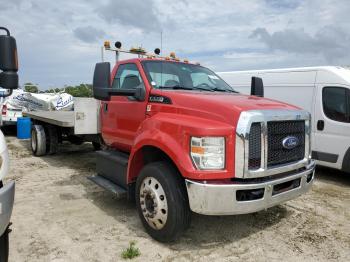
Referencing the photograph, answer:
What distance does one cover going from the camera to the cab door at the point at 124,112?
4465 mm

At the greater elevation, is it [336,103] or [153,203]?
[336,103]

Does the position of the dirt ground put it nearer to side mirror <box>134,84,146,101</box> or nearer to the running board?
the running board

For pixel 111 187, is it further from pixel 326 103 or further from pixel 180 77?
pixel 326 103

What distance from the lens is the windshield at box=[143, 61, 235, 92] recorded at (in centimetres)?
450

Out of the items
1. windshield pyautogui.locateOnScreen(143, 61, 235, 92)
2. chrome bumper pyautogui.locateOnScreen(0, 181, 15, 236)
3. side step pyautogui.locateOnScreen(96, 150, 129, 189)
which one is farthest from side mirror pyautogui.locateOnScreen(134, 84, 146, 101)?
chrome bumper pyautogui.locateOnScreen(0, 181, 15, 236)

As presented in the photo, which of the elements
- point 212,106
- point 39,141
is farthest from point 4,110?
point 212,106

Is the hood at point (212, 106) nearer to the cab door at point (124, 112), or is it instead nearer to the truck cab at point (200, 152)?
the truck cab at point (200, 152)

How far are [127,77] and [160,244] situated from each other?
2.39 metres

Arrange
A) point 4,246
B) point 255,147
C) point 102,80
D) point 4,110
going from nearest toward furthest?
point 4,246
point 255,147
point 102,80
point 4,110

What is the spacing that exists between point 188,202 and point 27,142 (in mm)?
9271

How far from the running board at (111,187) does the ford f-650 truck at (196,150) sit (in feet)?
0.04

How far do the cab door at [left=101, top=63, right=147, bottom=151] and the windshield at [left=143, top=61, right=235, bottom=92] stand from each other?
0.17 meters

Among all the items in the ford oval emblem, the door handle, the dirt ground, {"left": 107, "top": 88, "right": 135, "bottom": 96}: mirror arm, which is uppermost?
{"left": 107, "top": 88, "right": 135, "bottom": 96}: mirror arm

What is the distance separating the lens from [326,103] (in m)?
6.94
